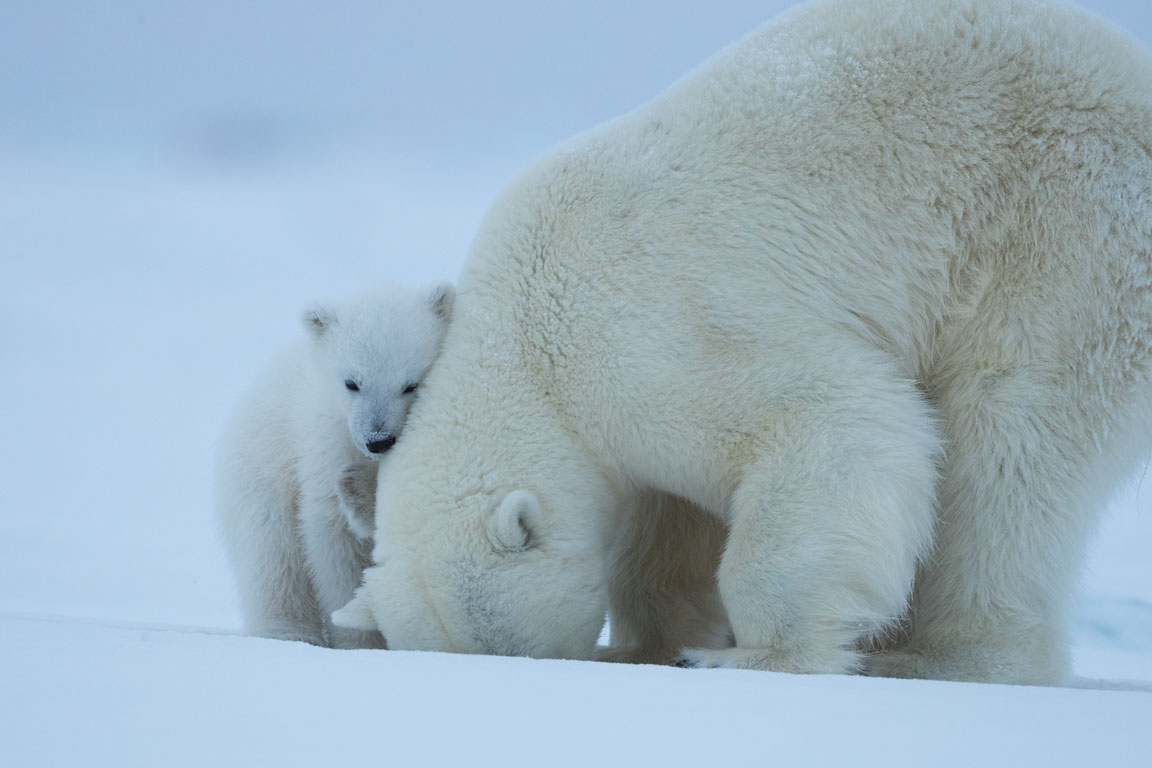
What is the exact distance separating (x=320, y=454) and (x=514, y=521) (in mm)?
917

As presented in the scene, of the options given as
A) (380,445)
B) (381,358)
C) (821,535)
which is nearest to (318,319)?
(381,358)

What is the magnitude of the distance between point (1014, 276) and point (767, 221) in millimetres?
708

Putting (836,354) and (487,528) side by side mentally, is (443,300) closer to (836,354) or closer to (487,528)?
(487,528)

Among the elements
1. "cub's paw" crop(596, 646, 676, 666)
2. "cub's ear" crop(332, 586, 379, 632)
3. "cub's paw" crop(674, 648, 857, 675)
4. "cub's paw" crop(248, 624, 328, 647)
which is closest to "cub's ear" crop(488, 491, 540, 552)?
"cub's ear" crop(332, 586, 379, 632)

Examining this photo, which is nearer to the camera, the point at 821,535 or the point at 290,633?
the point at 821,535

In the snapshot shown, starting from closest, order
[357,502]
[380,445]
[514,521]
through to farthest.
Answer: [514,521] → [380,445] → [357,502]

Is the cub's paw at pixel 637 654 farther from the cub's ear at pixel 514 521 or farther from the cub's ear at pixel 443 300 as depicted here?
the cub's ear at pixel 443 300

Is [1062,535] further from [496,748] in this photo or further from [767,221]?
[496,748]

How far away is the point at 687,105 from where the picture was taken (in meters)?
3.31

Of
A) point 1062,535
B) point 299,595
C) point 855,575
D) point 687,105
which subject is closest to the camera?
point 855,575

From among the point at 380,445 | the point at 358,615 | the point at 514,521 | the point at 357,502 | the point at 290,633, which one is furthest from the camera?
the point at 290,633

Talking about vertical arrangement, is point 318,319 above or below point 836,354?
below

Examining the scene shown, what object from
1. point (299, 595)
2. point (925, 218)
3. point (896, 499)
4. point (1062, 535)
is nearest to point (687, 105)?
point (925, 218)

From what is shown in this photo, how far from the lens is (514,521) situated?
2.90 metres
